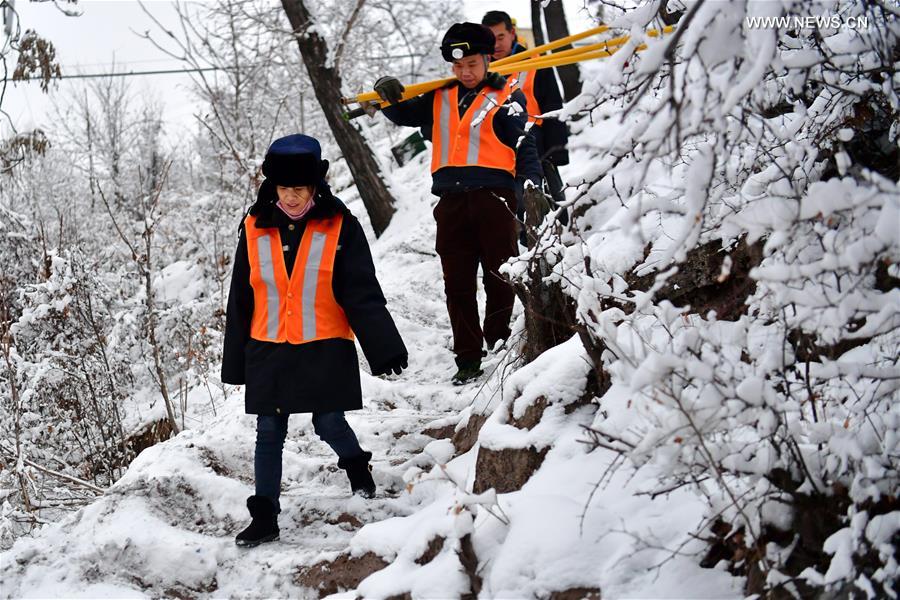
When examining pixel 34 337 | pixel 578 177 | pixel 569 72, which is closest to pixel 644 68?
pixel 578 177

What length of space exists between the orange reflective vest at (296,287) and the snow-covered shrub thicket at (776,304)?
155 centimetres

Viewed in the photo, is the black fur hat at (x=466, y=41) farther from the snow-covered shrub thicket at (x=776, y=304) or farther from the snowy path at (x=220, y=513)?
the snow-covered shrub thicket at (x=776, y=304)

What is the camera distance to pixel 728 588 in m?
2.28

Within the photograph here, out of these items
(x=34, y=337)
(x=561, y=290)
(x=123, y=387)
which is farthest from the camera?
(x=123, y=387)

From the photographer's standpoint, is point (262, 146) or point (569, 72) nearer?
point (569, 72)

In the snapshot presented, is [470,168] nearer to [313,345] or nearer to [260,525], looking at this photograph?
[313,345]

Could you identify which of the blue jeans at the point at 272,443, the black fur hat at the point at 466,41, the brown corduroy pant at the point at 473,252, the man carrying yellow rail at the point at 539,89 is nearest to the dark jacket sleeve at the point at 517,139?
the brown corduroy pant at the point at 473,252

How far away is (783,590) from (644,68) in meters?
1.23

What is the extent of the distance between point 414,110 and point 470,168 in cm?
54

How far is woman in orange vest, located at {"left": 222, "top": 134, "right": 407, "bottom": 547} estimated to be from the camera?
3814 mm

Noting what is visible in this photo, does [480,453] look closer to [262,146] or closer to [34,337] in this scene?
[34,337]

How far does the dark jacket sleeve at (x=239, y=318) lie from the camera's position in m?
3.98

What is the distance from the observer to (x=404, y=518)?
11.3ft

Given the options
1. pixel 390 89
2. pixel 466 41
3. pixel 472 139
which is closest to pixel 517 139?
pixel 472 139
